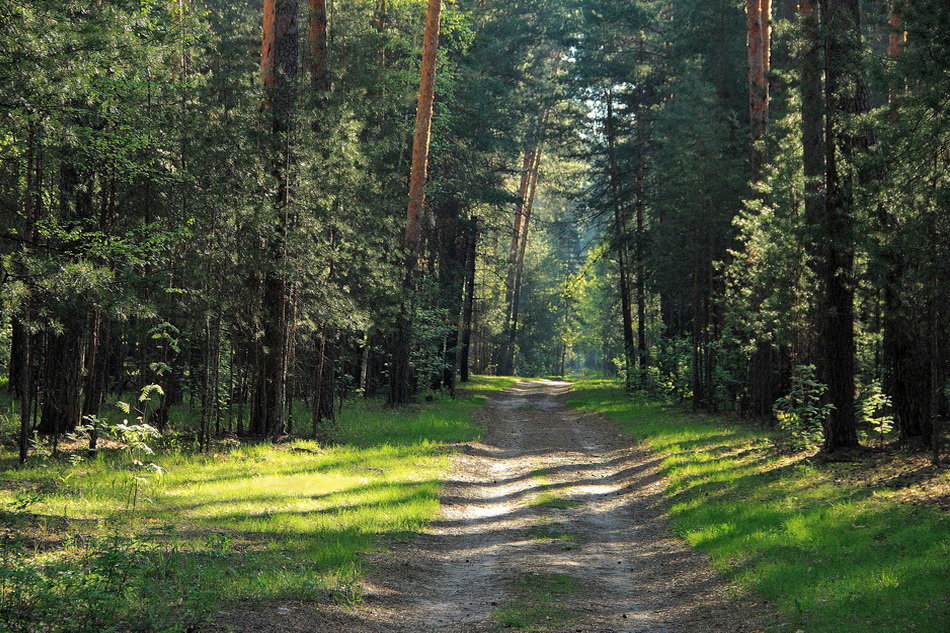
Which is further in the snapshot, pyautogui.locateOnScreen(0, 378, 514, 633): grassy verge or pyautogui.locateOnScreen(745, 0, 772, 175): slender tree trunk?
pyautogui.locateOnScreen(745, 0, 772, 175): slender tree trunk

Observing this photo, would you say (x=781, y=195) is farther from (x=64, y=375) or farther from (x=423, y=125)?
(x=64, y=375)

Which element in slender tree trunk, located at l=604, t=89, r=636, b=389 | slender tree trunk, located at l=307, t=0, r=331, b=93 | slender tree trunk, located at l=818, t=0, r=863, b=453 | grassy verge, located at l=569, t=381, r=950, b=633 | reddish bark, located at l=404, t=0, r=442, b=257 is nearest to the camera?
grassy verge, located at l=569, t=381, r=950, b=633

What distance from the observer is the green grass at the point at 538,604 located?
20.2ft

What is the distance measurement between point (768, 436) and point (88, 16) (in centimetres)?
1515

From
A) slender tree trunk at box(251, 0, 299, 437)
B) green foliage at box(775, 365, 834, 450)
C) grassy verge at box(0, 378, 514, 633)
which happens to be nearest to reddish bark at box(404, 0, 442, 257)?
slender tree trunk at box(251, 0, 299, 437)

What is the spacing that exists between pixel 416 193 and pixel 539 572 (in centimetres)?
1616

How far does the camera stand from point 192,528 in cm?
815

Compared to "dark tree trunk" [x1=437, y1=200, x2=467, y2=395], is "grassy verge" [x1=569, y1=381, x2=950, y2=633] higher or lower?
lower

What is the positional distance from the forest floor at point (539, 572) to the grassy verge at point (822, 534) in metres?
0.36

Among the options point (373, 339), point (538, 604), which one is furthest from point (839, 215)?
point (373, 339)

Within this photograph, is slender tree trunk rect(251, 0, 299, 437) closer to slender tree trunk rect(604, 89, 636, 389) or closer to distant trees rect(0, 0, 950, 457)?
distant trees rect(0, 0, 950, 457)

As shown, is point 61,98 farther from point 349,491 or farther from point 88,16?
point 349,491

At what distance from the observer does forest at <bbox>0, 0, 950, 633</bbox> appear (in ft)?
22.2

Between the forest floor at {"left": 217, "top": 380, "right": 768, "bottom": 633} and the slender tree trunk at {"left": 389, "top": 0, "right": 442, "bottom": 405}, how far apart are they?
891cm
